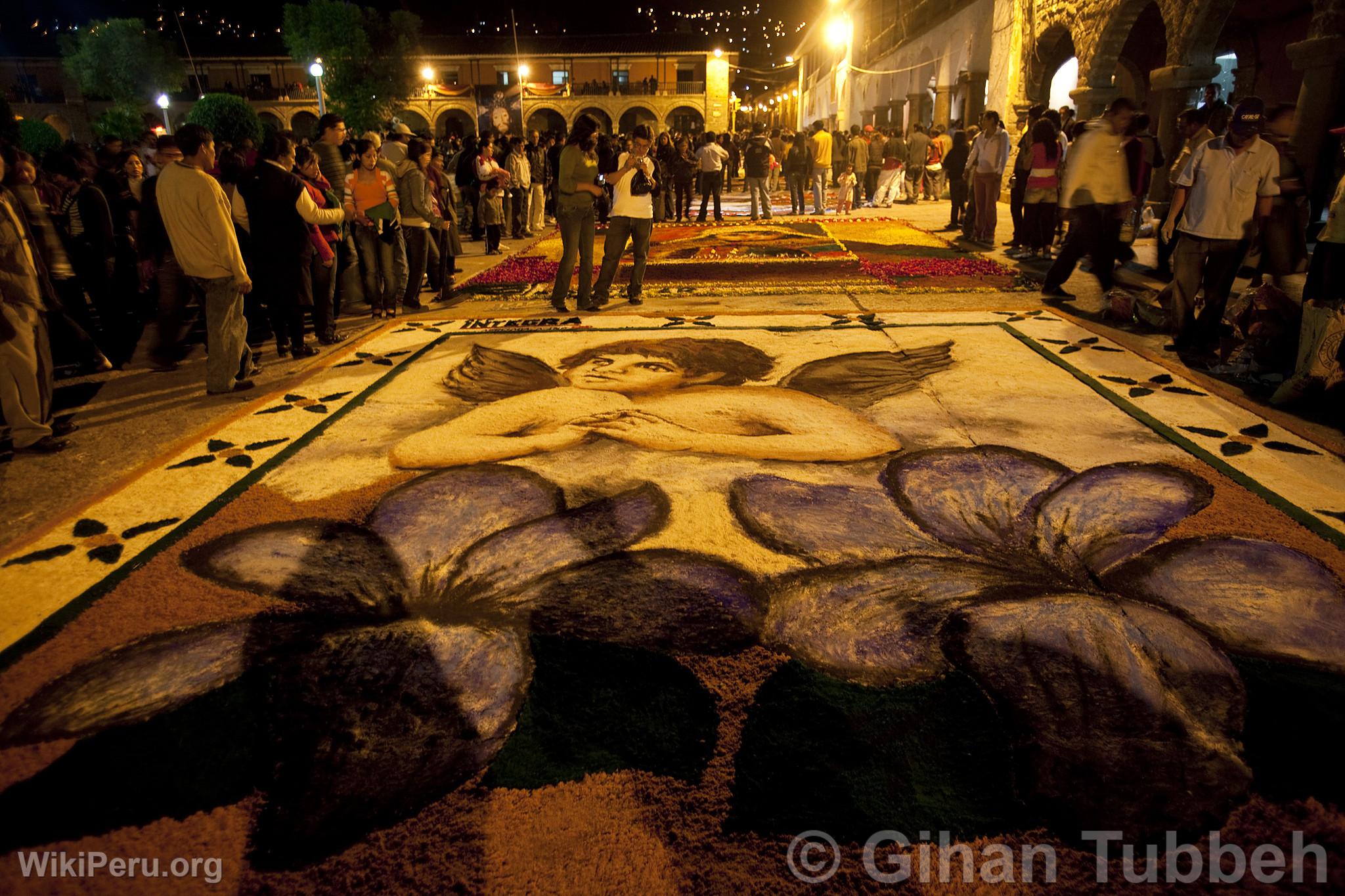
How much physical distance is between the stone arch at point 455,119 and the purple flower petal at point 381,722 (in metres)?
52.1

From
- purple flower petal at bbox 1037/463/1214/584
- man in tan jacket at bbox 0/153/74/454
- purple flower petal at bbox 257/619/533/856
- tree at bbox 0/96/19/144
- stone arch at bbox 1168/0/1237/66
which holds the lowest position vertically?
purple flower petal at bbox 257/619/533/856

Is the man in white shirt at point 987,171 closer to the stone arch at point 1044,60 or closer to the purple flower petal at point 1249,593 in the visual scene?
the stone arch at point 1044,60

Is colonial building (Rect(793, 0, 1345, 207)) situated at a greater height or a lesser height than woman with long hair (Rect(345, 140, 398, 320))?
greater

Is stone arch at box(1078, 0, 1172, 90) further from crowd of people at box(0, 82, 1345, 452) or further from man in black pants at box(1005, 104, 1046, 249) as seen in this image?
crowd of people at box(0, 82, 1345, 452)

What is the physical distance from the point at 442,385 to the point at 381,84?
45.0 meters

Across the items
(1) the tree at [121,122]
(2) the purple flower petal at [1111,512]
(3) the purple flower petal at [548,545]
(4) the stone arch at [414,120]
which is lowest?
(3) the purple flower petal at [548,545]

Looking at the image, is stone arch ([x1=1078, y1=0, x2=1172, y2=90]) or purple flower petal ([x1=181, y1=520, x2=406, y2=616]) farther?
stone arch ([x1=1078, y1=0, x2=1172, y2=90])

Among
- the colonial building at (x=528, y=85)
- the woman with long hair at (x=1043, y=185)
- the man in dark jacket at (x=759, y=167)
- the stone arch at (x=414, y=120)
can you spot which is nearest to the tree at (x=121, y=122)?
the colonial building at (x=528, y=85)

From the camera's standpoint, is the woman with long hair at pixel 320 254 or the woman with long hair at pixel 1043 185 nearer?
the woman with long hair at pixel 320 254

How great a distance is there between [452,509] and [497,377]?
202cm

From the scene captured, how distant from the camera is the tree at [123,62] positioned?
47406 mm

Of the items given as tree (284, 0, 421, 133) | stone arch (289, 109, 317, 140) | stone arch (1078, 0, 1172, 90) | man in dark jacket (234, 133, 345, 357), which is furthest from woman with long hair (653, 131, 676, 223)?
stone arch (289, 109, 317, 140)

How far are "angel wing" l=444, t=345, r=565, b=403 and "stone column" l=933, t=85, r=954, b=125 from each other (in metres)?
19.3

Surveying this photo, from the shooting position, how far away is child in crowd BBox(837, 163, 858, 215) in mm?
15711
